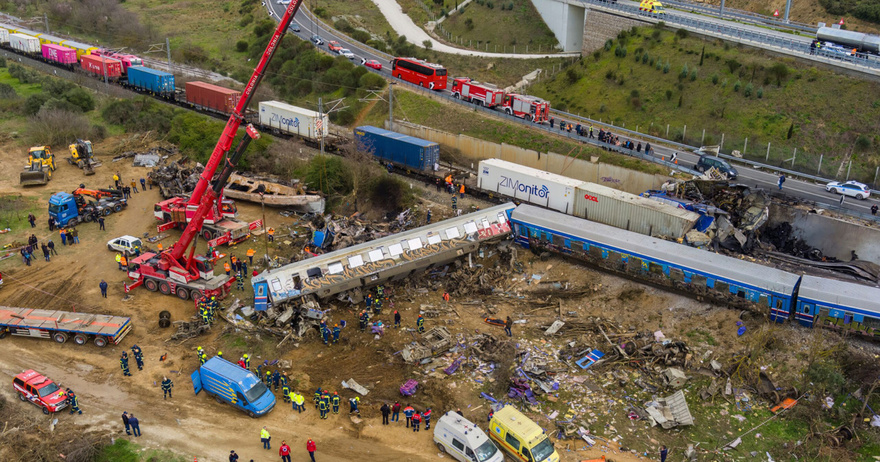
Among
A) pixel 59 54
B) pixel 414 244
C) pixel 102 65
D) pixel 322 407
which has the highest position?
pixel 59 54

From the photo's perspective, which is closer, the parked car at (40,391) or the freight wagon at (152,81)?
the parked car at (40,391)

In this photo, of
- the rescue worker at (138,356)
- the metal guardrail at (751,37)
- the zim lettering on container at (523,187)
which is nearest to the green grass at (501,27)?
the metal guardrail at (751,37)

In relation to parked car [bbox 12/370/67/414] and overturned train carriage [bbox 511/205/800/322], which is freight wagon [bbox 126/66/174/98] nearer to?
overturned train carriage [bbox 511/205/800/322]

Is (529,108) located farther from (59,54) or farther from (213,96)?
(59,54)

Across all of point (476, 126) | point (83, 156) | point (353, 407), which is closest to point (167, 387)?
point (353, 407)

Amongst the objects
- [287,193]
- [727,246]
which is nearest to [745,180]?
[727,246]

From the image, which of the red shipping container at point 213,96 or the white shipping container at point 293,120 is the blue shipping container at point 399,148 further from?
the red shipping container at point 213,96
